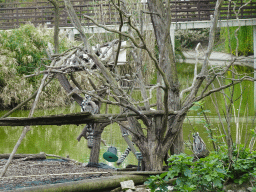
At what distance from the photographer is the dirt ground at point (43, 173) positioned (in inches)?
169

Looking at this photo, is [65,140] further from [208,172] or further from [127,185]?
[208,172]

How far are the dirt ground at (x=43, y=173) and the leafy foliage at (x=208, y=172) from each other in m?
1.27

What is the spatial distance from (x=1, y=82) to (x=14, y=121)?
9.71 metres

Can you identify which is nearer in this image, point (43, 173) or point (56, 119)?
point (56, 119)

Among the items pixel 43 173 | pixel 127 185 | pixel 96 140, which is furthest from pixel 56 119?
pixel 96 140


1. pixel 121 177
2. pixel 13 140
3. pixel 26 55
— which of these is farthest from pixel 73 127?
pixel 121 177

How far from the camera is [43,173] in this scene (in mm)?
→ 4867

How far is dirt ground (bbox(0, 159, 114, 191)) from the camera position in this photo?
4293mm

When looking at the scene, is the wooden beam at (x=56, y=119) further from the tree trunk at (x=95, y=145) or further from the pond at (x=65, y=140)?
the pond at (x=65, y=140)

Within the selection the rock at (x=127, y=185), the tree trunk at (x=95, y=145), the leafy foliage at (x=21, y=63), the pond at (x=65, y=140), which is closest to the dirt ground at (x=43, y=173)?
the tree trunk at (x=95, y=145)

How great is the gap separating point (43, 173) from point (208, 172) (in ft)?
8.13

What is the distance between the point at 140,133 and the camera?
14.2 feet

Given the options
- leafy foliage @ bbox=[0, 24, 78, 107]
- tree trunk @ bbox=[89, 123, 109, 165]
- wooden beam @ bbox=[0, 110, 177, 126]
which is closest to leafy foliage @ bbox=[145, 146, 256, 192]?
wooden beam @ bbox=[0, 110, 177, 126]

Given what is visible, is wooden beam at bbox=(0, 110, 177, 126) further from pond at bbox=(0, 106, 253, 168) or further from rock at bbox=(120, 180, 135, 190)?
pond at bbox=(0, 106, 253, 168)
